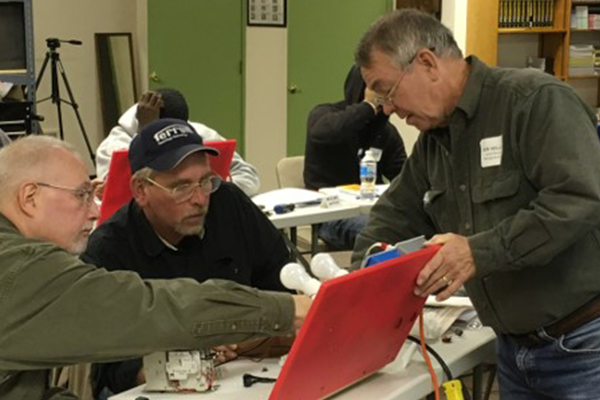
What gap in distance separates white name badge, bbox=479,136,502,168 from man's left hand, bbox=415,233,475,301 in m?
0.22

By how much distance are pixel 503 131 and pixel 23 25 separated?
13.0ft

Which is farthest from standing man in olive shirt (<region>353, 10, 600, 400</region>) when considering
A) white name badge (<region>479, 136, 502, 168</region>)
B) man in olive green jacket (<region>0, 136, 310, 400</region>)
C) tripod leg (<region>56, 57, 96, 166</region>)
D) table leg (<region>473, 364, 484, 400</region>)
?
tripod leg (<region>56, 57, 96, 166</region>)

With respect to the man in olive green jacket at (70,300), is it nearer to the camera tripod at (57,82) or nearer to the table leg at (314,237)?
the table leg at (314,237)

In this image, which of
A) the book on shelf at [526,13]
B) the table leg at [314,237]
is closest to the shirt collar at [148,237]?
the table leg at [314,237]

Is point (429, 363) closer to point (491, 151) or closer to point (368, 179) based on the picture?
point (491, 151)

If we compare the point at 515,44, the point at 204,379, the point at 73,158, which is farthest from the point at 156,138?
the point at 515,44

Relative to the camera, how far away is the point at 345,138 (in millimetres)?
4602

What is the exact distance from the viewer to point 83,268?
156cm

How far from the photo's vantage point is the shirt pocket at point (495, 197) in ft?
6.23

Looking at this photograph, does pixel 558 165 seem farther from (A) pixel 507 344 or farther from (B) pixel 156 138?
(B) pixel 156 138

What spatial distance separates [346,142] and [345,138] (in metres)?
0.03

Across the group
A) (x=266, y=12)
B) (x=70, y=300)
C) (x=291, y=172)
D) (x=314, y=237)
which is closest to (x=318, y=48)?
(x=266, y=12)

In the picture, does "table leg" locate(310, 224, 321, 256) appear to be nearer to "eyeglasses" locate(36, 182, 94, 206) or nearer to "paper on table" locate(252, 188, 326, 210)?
"paper on table" locate(252, 188, 326, 210)

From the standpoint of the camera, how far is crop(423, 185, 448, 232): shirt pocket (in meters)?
2.10
